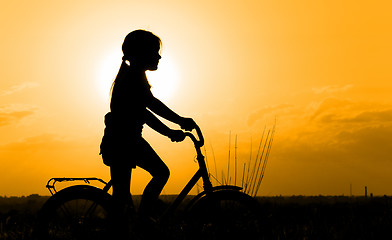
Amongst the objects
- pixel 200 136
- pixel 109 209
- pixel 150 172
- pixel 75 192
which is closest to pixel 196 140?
pixel 200 136

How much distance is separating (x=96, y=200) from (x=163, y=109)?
127 centimetres

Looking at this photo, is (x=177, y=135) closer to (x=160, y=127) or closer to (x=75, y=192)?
Answer: (x=160, y=127)

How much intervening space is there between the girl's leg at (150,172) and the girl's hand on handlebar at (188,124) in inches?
17.3

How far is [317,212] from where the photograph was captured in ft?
41.3

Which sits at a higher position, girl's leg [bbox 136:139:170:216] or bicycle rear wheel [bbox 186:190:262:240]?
girl's leg [bbox 136:139:170:216]

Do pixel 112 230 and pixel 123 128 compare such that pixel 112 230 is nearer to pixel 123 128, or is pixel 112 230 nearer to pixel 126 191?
pixel 126 191

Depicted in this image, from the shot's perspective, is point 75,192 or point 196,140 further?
point 75,192

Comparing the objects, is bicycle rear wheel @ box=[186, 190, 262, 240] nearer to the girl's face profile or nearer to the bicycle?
the bicycle

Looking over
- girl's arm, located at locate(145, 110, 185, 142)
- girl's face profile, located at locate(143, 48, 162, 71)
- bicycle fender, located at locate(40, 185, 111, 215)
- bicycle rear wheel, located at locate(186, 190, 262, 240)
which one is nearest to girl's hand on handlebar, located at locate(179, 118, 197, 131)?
girl's arm, located at locate(145, 110, 185, 142)

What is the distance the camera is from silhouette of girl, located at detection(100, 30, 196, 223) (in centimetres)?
613

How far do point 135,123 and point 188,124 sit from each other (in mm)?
577

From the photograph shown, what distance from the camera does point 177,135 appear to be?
20.2 feet

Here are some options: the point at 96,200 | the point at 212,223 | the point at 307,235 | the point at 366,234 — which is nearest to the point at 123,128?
the point at 96,200

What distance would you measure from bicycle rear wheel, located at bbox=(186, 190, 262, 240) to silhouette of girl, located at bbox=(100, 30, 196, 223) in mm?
545
